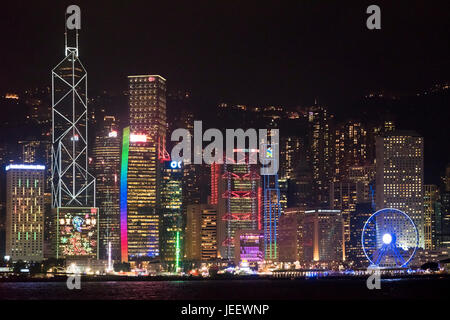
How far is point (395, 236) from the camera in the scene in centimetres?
19062

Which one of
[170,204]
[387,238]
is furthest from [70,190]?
[387,238]

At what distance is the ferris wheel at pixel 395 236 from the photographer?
635ft

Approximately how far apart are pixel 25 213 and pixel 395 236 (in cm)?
6929

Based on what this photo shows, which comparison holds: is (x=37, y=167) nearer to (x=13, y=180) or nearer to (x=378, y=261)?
(x=13, y=180)

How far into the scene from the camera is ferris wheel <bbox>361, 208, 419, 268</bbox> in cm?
19350

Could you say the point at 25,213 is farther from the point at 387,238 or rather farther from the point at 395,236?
the point at 395,236

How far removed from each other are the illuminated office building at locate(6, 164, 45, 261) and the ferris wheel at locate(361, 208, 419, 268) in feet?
201

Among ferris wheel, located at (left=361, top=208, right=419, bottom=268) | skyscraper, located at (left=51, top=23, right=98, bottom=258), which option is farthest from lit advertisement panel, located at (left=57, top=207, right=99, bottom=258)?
ferris wheel, located at (left=361, top=208, right=419, bottom=268)

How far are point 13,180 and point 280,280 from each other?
53.8 meters

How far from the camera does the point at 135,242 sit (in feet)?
645

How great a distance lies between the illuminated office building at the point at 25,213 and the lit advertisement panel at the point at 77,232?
486 inches

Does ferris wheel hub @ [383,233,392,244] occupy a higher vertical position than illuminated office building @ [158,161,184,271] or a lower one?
lower

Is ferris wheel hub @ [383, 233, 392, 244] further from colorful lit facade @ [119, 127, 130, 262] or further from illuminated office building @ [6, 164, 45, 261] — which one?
illuminated office building @ [6, 164, 45, 261]

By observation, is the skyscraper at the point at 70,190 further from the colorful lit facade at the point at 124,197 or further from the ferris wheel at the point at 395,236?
the ferris wheel at the point at 395,236
